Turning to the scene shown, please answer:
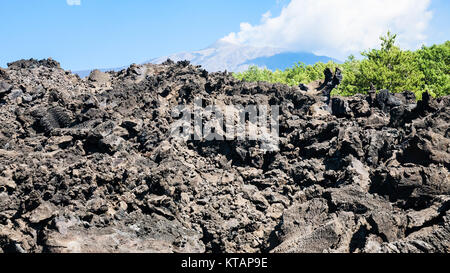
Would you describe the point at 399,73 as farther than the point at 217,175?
Yes

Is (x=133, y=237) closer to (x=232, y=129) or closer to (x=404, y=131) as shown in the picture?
(x=232, y=129)

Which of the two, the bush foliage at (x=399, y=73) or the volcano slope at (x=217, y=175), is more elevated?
the bush foliage at (x=399, y=73)

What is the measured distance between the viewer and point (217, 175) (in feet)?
47.0

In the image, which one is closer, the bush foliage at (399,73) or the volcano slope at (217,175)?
the volcano slope at (217,175)

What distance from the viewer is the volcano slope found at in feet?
34.2

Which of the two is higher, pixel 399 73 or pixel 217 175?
pixel 399 73

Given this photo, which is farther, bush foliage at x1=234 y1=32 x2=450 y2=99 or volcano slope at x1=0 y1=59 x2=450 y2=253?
bush foliage at x1=234 y1=32 x2=450 y2=99

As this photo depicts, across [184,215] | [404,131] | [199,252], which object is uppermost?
[404,131]

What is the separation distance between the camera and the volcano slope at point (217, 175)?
34.2 feet

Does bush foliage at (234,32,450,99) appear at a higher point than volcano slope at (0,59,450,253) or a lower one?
higher
